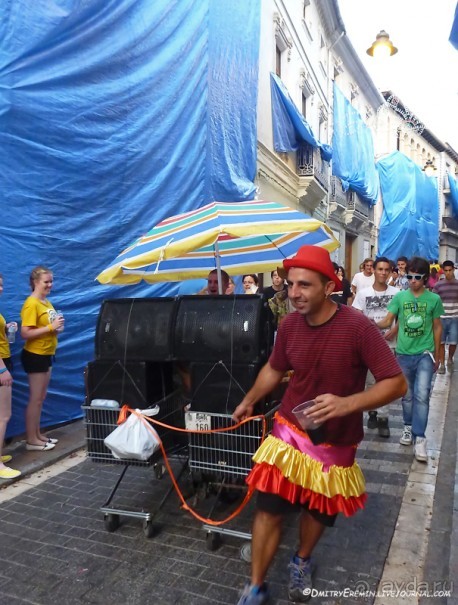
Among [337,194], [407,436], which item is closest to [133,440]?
[407,436]

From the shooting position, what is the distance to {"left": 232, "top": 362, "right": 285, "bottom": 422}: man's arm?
2.69 m

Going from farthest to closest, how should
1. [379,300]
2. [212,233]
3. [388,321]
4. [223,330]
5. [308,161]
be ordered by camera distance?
[308,161] → [379,300] → [388,321] → [212,233] → [223,330]

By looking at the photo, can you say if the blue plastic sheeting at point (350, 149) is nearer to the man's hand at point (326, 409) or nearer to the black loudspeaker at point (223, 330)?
the black loudspeaker at point (223, 330)

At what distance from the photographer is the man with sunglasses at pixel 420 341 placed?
15.0ft

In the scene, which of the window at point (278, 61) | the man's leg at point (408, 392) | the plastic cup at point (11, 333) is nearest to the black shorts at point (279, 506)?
the man's leg at point (408, 392)

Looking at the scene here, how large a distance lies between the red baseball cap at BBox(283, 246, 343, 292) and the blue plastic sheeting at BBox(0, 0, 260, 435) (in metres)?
3.52

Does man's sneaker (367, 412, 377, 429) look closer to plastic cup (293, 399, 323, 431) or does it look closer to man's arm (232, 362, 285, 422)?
man's arm (232, 362, 285, 422)

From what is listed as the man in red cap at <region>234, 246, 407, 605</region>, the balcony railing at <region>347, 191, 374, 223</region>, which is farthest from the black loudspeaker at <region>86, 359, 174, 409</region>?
the balcony railing at <region>347, 191, 374, 223</region>

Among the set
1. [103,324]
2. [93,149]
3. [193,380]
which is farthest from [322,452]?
[93,149]

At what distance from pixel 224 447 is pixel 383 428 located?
9.55ft

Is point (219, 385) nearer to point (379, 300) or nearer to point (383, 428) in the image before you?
point (383, 428)

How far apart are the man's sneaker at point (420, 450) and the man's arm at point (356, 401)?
264 cm

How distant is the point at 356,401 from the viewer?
222 centimetres

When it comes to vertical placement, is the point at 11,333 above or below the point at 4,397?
above
